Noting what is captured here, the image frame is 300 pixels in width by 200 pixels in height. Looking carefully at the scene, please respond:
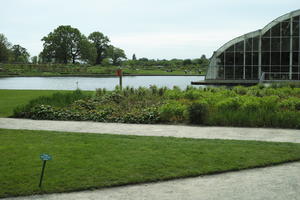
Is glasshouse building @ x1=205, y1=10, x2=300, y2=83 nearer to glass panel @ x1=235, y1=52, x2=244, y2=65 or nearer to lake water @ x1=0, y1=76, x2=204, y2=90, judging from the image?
glass panel @ x1=235, y1=52, x2=244, y2=65

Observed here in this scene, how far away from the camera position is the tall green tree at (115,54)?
95.1 meters

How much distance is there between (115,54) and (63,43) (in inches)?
710

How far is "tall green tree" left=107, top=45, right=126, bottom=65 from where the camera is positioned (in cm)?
9505

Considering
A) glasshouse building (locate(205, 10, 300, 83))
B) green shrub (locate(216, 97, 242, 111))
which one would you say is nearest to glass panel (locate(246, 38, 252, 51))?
glasshouse building (locate(205, 10, 300, 83))

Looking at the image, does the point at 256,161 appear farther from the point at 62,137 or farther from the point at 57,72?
the point at 57,72

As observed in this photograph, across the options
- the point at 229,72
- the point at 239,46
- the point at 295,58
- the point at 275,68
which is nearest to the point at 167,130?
the point at 239,46

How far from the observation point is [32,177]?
5301 millimetres

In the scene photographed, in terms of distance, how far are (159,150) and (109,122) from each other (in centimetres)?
411

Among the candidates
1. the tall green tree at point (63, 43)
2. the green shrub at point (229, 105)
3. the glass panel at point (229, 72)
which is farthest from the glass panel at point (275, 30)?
A: the tall green tree at point (63, 43)

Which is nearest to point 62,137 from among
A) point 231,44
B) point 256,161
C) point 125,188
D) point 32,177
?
point 32,177

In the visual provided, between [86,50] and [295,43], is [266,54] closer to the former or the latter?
[295,43]

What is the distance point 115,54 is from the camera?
321ft

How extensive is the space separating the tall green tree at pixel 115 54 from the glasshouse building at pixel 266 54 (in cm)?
6486

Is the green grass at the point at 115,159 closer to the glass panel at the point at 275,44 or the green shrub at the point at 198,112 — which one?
the green shrub at the point at 198,112
